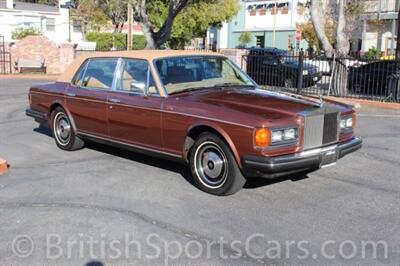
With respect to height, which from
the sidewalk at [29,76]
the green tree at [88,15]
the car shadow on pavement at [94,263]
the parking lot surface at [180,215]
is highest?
the green tree at [88,15]

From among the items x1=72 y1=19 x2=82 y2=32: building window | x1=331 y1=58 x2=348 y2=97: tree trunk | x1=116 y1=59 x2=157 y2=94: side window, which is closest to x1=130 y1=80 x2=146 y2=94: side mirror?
x1=116 y1=59 x2=157 y2=94: side window

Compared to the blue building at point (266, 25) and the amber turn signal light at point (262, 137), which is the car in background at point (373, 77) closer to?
the amber turn signal light at point (262, 137)

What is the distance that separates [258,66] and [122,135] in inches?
472

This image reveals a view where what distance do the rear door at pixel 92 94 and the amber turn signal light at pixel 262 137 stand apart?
270 cm

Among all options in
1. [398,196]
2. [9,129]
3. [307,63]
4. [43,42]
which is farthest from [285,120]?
[43,42]

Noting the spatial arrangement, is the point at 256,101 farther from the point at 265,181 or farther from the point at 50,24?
the point at 50,24

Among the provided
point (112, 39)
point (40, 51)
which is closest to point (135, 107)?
point (40, 51)

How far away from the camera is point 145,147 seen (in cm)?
682

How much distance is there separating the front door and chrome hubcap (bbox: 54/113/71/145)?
1245 millimetres

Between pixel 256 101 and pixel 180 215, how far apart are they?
5.56 ft

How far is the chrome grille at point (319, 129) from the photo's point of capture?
572cm

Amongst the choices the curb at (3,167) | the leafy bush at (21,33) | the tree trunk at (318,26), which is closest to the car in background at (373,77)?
the tree trunk at (318,26)

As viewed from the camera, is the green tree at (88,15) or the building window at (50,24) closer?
the building window at (50,24)

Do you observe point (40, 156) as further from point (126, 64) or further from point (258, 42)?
point (258, 42)
